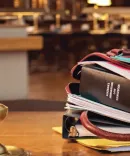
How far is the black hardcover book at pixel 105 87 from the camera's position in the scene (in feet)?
3.25

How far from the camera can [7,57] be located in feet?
13.6

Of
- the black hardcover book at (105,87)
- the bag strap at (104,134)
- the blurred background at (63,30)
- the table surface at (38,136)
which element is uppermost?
the black hardcover book at (105,87)

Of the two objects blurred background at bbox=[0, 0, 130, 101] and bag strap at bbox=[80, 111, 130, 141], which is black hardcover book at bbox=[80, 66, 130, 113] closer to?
bag strap at bbox=[80, 111, 130, 141]

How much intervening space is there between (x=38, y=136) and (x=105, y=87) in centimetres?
22

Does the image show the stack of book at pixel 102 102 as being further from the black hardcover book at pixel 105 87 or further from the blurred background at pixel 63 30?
the blurred background at pixel 63 30

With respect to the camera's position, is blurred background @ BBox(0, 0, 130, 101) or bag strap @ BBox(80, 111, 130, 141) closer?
bag strap @ BBox(80, 111, 130, 141)

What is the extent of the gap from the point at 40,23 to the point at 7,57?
6459 mm

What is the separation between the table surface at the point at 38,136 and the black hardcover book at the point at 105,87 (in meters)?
0.10

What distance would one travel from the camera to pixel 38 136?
46.1 inches

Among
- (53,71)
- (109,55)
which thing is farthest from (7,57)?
(53,71)

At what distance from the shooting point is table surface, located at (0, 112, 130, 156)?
1.02 meters

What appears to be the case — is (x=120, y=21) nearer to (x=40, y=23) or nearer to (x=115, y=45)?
(x=115, y=45)

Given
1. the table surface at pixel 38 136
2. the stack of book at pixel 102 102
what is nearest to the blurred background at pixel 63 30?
the table surface at pixel 38 136

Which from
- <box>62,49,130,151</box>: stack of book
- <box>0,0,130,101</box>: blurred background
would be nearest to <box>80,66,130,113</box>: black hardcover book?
<box>62,49,130,151</box>: stack of book
